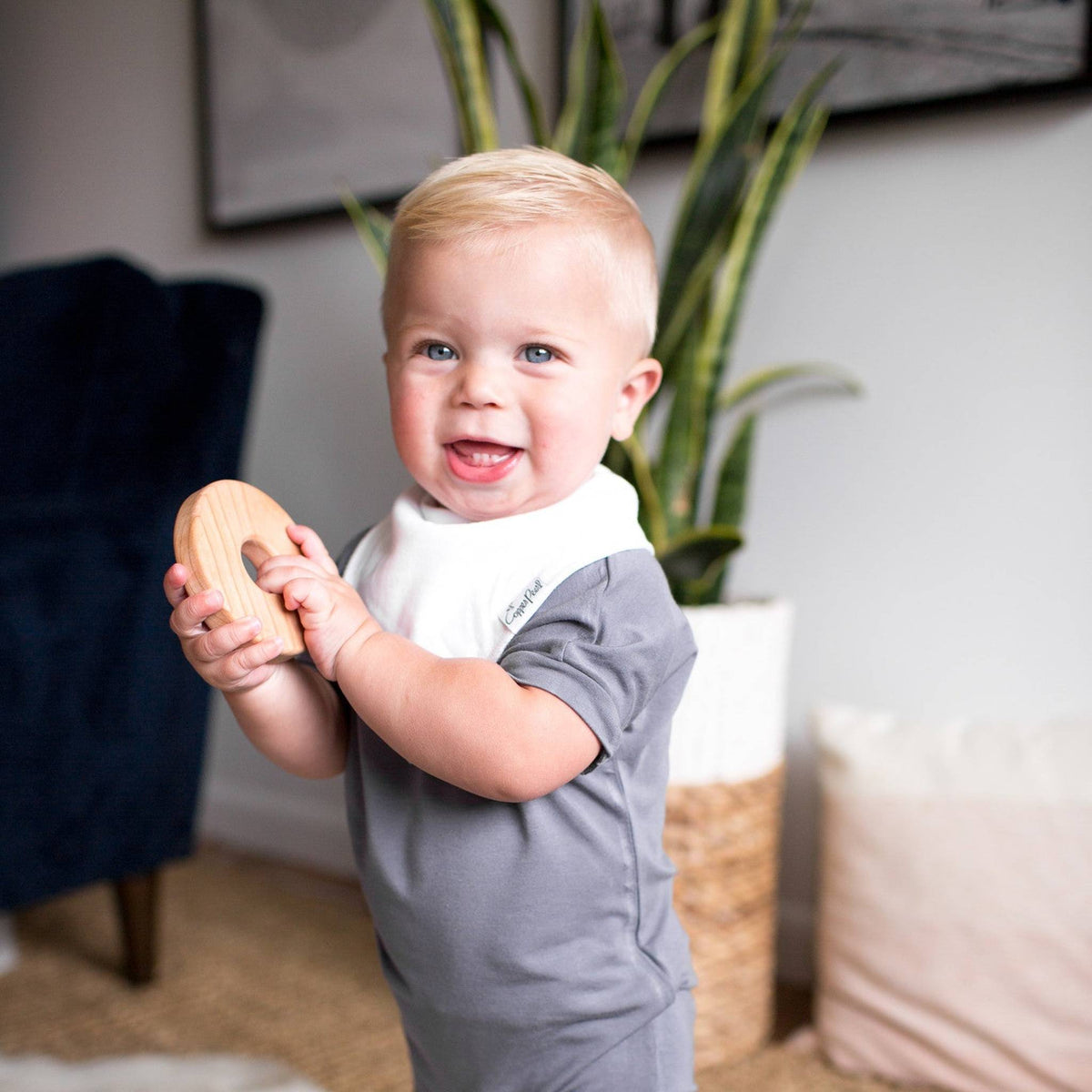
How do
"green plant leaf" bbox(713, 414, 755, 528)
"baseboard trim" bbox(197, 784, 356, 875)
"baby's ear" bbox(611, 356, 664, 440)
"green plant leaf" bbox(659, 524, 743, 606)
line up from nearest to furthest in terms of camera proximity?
"baby's ear" bbox(611, 356, 664, 440), "green plant leaf" bbox(659, 524, 743, 606), "green plant leaf" bbox(713, 414, 755, 528), "baseboard trim" bbox(197, 784, 356, 875)

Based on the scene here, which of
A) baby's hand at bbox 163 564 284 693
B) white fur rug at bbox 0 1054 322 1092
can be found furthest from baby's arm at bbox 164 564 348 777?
white fur rug at bbox 0 1054 322 1092

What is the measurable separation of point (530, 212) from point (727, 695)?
75 cm

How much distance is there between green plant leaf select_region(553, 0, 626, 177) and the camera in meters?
1.25

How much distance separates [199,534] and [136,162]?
2.04 m

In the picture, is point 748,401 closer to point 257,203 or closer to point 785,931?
point 785,931

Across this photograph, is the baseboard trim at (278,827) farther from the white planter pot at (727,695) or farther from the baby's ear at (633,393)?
→ the baby's ear at (633,393)

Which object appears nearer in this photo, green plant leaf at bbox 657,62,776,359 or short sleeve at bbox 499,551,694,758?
short sleeve at bbox 499,551,694,758

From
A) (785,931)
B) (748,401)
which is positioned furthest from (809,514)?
(785,931)

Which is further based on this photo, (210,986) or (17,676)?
(210,986)

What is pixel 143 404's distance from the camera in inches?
58.0

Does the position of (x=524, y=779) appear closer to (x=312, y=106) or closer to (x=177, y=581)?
(x=177, y=581)

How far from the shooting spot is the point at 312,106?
2002 millimetres

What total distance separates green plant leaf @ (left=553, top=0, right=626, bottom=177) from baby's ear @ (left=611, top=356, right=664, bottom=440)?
0.63 meters

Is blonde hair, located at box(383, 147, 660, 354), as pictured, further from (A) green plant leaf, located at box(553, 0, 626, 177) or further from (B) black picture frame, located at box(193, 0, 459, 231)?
(B) black picture frame, located at box(193, 0, 459, 231)
